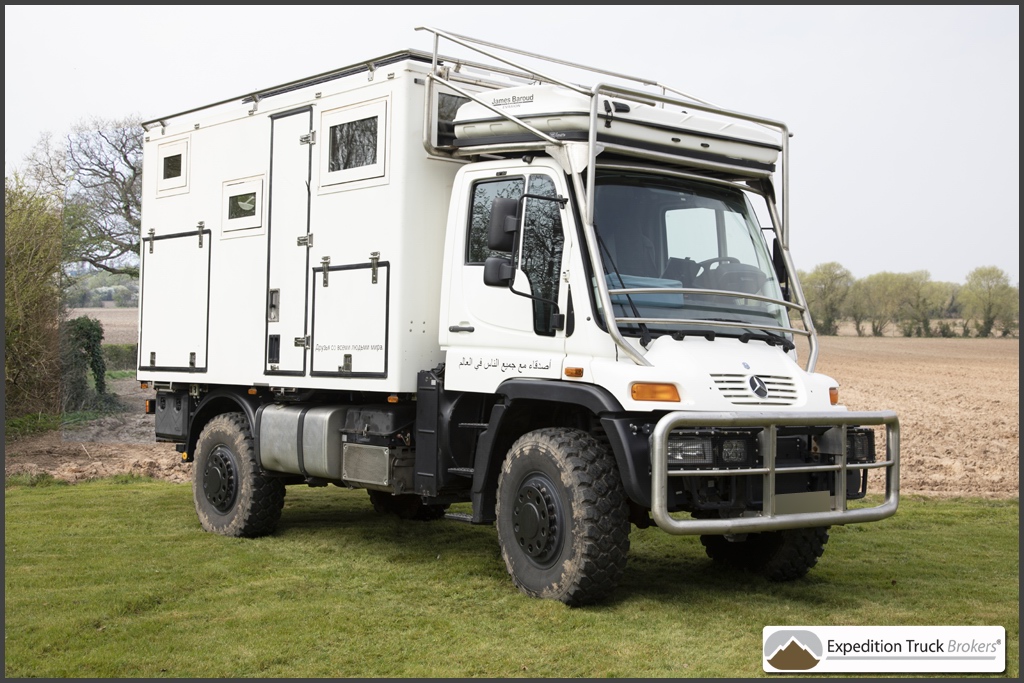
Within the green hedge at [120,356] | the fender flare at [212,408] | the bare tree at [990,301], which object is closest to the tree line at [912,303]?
the bare tree at [990,301]

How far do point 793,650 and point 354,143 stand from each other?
202 inches

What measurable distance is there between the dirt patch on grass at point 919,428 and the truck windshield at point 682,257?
262 inches

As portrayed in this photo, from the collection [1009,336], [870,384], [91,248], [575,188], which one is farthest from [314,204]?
[1009,336]

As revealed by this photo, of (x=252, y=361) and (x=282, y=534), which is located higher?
(x=252, y=361)

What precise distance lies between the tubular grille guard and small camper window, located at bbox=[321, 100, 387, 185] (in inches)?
133

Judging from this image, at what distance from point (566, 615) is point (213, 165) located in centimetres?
582

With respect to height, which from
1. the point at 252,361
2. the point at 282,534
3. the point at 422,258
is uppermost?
the point at 422,258

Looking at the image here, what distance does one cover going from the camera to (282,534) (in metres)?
10.1

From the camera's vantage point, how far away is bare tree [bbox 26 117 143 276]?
22.9m

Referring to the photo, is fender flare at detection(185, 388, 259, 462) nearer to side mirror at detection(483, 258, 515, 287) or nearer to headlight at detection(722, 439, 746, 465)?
side mirror at detection(483, 258, 515, 287)

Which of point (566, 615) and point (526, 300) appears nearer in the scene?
point (566, 615)

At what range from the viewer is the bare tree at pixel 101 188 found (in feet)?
75.0

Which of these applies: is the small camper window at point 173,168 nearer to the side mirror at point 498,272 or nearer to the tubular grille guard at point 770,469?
the side mirror at point 498,272

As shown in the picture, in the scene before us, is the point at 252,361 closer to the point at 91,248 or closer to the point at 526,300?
the point at 526,300
